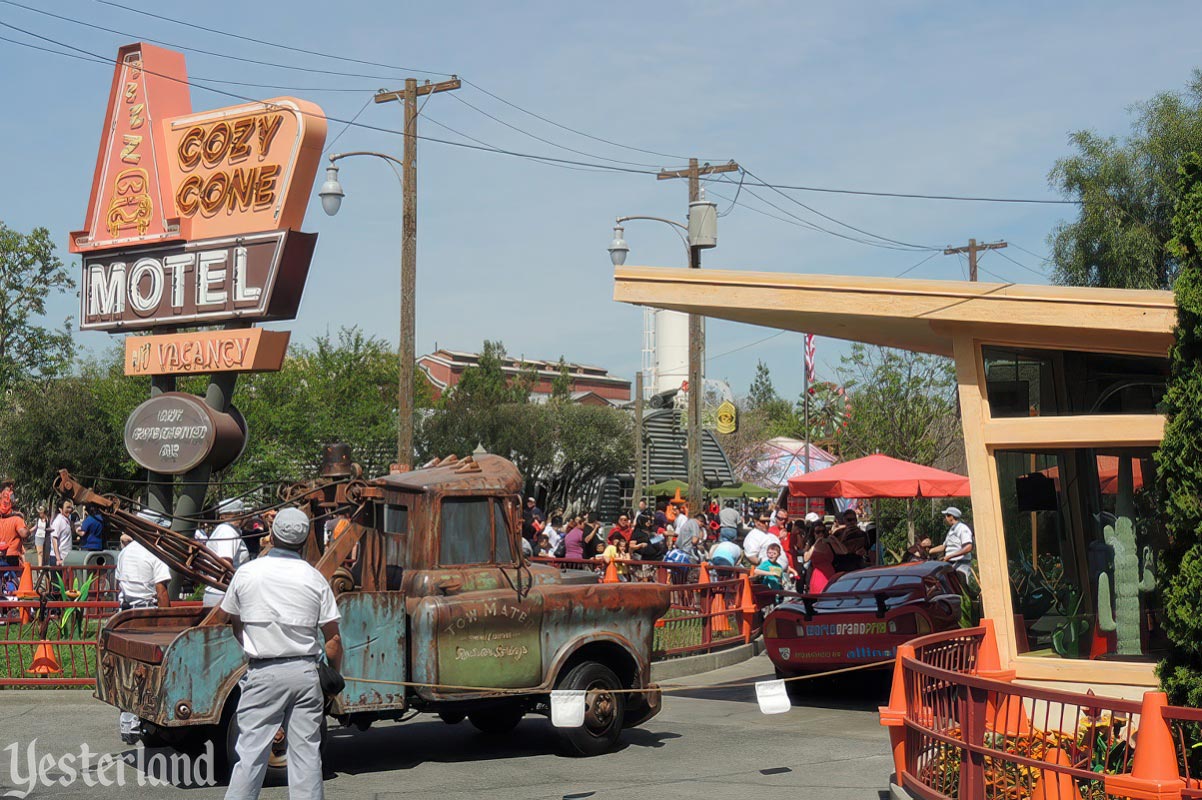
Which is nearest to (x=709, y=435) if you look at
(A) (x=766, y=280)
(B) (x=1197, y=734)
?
(A) (x=766, y=280)

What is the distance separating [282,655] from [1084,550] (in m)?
6.75

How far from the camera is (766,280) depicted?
1173 cm

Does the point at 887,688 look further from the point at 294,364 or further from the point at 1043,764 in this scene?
the point at 294,364

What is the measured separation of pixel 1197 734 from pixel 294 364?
47664 millimetres

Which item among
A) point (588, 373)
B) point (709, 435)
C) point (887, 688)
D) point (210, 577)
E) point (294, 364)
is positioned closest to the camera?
point (210, 577)

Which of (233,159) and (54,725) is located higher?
(233,159)

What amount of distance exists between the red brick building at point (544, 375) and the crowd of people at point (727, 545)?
169 ft

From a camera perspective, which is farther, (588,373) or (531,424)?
(588,373)

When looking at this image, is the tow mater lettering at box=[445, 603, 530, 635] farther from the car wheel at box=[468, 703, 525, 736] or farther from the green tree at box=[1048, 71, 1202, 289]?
the green tree at box=[1048, 71, 1202, 289]

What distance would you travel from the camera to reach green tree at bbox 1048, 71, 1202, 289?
3406cm

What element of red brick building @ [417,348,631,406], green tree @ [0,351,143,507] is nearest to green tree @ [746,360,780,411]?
red brick building @ [417,348,631,406]

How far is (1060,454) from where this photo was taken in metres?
10.7

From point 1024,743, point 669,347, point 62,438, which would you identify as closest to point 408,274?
point 1024,743

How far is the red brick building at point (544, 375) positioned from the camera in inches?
3310
